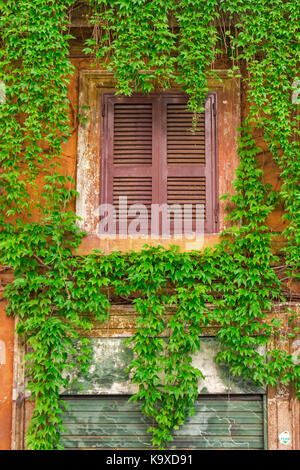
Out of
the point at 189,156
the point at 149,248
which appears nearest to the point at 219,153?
the point at 189,156

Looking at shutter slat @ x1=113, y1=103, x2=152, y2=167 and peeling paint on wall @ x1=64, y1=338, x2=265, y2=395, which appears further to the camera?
shutter slat @ x1=113, y1=103, x2=152, y2=167

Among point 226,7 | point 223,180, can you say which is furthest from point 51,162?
point 226,7

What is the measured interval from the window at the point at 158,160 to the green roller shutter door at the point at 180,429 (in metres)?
1.84

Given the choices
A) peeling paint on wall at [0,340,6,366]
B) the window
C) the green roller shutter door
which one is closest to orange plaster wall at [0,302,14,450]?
peeling paint on wall at [0,340,6,366]

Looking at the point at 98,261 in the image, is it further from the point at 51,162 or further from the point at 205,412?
the point at 205,412

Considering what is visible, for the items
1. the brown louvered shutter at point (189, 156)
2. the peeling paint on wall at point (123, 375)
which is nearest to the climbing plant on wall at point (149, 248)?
the peeling paint on wall at point (123, 375)

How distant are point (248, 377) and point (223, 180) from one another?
211 centimetres

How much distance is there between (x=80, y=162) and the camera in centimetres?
598

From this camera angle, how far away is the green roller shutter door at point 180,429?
565 cm

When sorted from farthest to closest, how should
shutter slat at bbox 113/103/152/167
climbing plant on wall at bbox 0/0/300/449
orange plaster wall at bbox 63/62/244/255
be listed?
shutter slat at bbox 113/103/152/167 < orange plaster wall at bbox 63/62/244/255 < climbing plant on wall at bbox 0/0/300/449

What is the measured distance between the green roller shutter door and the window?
1.84 meters

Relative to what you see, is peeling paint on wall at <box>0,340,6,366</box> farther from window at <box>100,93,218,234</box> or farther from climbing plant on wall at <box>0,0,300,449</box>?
window at <box>100,93,218,234</box>

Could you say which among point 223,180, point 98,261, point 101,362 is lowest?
point 101,362

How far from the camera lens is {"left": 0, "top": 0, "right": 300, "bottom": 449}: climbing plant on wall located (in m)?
5.52
